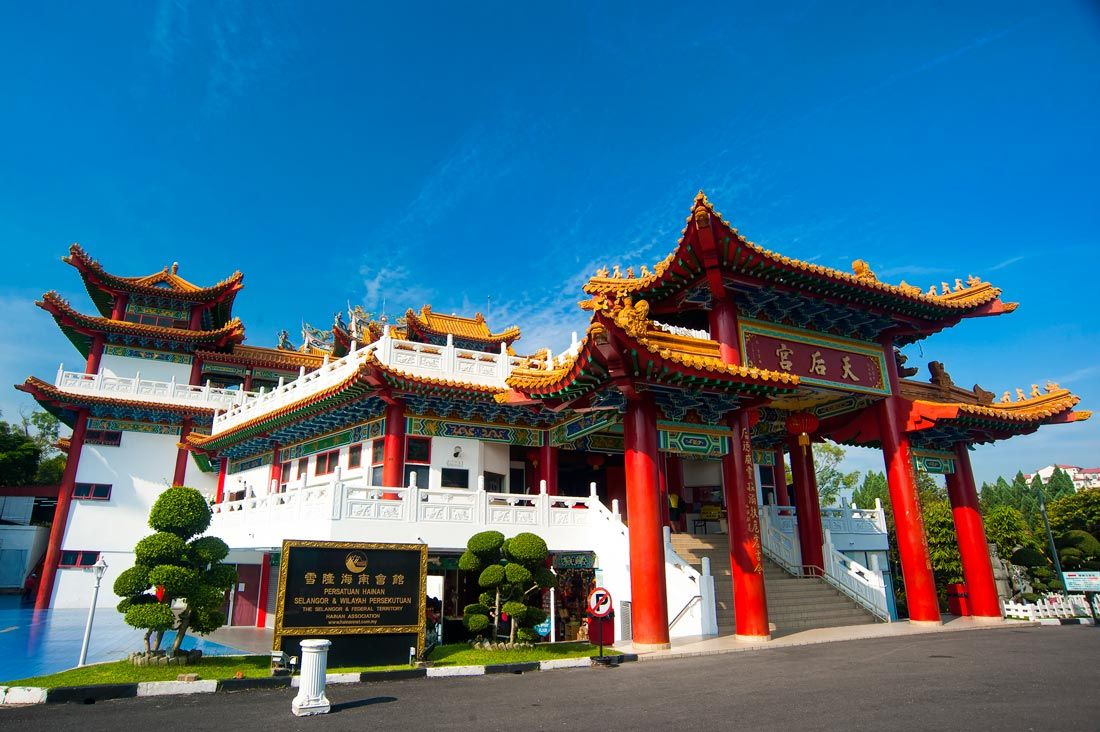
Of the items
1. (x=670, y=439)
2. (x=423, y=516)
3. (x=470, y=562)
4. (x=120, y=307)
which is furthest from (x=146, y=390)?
(x=670, y=439)

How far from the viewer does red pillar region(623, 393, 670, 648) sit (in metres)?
13.8

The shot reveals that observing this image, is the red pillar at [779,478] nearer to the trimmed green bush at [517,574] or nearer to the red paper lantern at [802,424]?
the red paper lantern at [802,424]

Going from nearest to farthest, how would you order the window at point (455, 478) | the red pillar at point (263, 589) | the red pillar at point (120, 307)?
the window at point (455, 478), the red pillar at point (263, 589), the red pillar at point (120, 307)

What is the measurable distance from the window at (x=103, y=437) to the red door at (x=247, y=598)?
40.9 ft

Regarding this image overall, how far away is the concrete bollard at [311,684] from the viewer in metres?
8.58

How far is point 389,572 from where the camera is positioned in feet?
40.3

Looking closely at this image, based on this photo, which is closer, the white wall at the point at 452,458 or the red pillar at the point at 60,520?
the white wall at the point at 452,458

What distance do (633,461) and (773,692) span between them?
6.21 m

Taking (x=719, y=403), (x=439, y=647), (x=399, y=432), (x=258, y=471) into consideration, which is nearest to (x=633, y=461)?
(x=719, y=403)

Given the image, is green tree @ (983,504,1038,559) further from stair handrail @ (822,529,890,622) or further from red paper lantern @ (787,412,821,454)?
red paper lantern @ (787,412,821,454)

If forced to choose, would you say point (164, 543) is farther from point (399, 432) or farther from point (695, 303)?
point (695, 303)

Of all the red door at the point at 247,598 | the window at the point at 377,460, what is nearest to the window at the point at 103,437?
the red door at the point at 247,598

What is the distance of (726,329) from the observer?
55.1 ft

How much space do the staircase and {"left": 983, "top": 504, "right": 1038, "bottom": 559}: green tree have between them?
1606 cm
